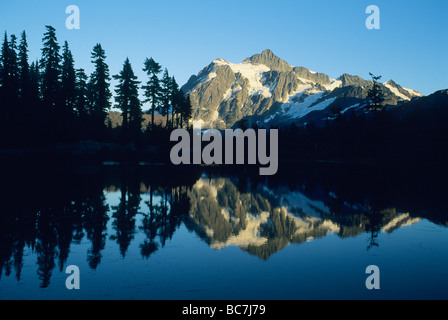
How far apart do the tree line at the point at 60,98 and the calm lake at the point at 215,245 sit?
93.3 ft

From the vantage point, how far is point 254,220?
17703 mm

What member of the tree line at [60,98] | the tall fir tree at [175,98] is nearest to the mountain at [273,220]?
the tree line at [60,98]

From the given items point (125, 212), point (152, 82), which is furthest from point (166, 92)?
point (125, 212)

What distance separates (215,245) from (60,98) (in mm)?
49963

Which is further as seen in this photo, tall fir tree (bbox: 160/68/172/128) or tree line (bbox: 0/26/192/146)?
tall fir tree (bbox: 160/68/172/128)

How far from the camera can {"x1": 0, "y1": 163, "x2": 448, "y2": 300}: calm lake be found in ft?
29.9

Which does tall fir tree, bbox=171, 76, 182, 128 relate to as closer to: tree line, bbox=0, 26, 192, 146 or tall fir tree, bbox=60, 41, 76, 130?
tree line, bbox=0, 26, 192, 146

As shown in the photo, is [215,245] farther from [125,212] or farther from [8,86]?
[8,86]

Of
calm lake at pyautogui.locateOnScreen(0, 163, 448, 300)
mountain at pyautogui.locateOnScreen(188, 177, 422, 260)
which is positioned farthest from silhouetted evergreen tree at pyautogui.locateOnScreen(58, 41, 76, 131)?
mountain at pyautogui.locateOnScreen(188, 177, 422, 260)

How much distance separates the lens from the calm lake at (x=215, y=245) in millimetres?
9102

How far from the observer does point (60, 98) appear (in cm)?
5422

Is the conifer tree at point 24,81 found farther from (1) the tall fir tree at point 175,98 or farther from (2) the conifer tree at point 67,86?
(1) the tall fir tree at point 175,98

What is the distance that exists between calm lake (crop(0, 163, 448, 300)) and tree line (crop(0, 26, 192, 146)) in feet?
93.3
